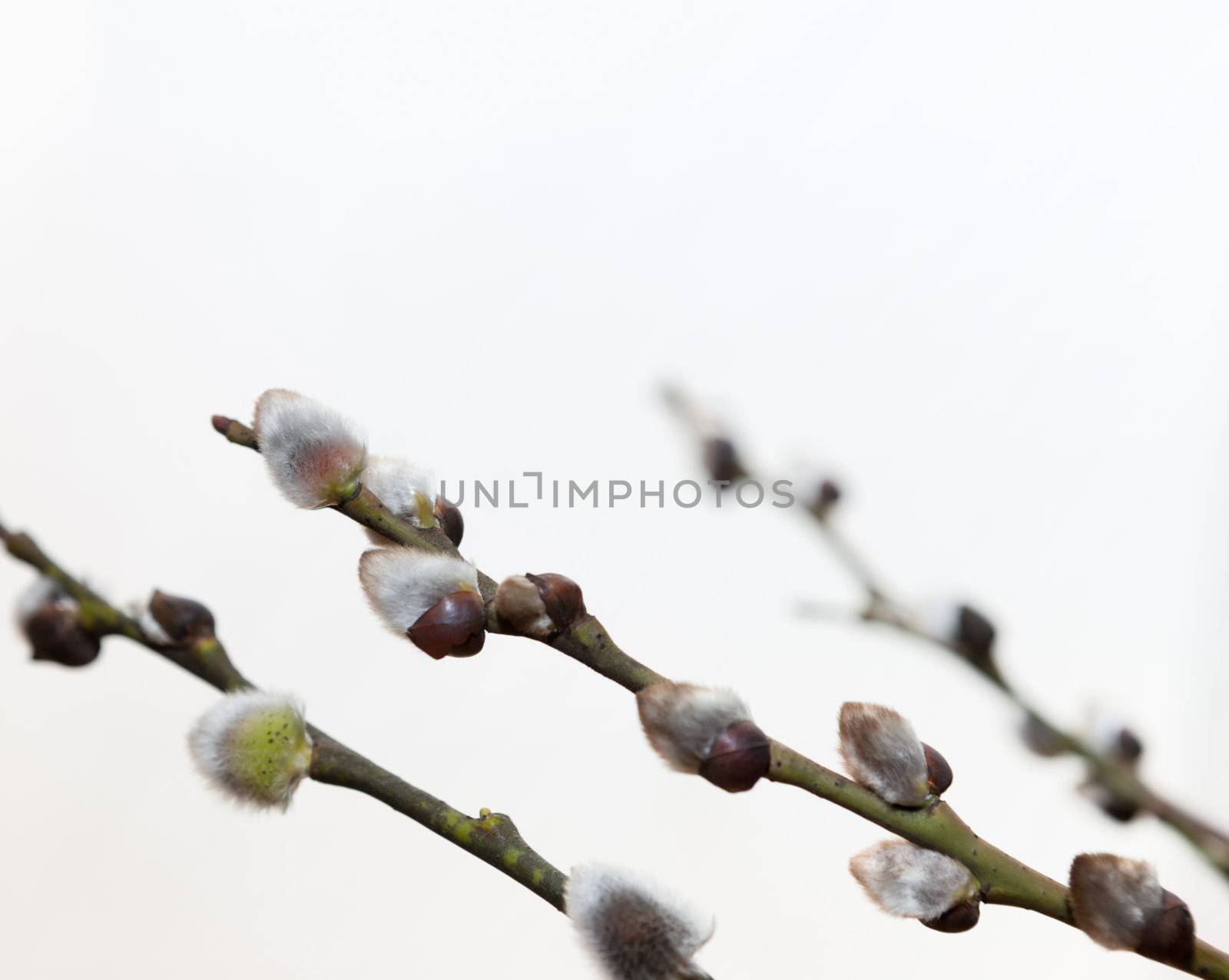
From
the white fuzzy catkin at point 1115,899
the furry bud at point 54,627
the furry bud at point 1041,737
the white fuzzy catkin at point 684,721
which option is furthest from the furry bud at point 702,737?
the furry bud at point 1041,737

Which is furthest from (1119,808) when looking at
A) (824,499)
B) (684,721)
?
(684,721)

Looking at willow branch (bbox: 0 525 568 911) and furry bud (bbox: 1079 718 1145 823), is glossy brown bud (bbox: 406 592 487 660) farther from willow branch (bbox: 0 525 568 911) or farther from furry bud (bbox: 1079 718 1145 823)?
furry bud (bbox: 1079 718 1145 823)

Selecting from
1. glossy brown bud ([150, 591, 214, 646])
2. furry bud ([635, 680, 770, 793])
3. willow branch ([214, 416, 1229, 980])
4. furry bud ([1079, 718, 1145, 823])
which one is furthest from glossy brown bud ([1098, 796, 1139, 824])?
glossy brown bud ([150, 591, 214, 646])

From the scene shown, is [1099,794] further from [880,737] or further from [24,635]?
[24,635]

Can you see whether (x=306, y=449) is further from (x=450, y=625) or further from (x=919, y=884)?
(x=919, y=884)

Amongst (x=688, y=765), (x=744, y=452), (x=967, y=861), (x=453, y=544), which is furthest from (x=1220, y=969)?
(x=744, y=452)

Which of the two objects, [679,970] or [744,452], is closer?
[679,970]

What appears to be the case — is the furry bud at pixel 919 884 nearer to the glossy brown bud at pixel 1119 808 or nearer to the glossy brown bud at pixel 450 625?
the glossy brown bud at pixel 450 625
